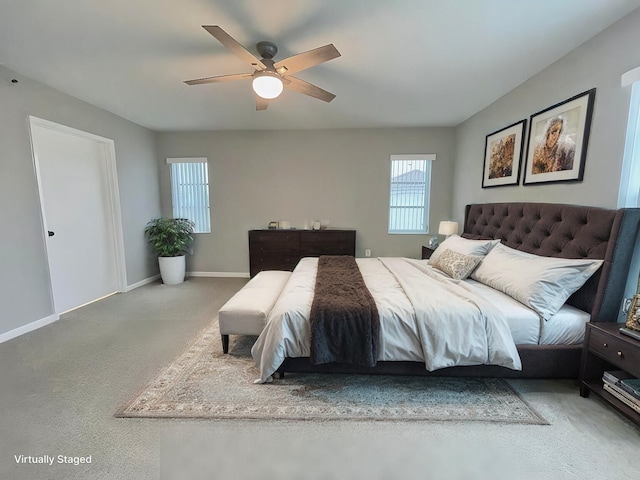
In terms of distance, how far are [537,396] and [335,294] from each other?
1.48 metres

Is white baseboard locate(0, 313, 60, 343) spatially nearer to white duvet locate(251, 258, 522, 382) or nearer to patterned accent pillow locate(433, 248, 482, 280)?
white duvet locate(251, 258, 522, 382)

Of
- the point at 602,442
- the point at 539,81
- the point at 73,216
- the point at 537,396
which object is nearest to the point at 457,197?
the point at 539,81

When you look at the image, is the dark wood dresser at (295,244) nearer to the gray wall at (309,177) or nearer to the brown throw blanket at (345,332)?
the gray wall at (309,177)

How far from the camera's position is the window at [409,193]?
14.8ft

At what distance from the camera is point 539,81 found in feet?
8.21

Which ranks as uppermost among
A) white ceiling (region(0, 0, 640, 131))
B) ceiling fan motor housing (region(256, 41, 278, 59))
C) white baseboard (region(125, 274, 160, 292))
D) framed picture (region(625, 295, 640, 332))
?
white ceiling (region(0, 0, 640, 131))

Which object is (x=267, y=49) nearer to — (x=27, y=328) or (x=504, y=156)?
(x=504, y=156)

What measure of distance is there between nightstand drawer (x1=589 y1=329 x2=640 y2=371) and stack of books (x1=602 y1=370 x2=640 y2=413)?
141 mm

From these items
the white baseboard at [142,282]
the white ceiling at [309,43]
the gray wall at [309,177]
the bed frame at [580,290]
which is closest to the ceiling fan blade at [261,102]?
the white ceiling at [309,43]

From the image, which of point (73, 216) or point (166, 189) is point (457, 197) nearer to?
point (166, 189)

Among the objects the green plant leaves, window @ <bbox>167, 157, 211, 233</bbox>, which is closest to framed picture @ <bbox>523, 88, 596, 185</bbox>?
window @ <bbox>167, 157, 211, 233</bbox>

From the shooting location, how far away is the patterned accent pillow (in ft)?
8.39

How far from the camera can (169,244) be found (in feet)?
14.4

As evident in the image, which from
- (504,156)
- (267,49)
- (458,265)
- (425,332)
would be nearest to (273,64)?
(267,49)
